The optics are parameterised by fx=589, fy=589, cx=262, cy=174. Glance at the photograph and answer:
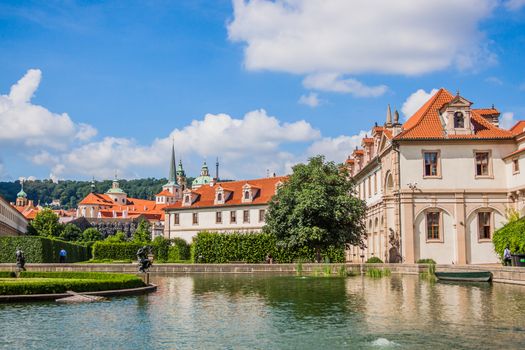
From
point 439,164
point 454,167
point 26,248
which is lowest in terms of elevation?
point 26,248

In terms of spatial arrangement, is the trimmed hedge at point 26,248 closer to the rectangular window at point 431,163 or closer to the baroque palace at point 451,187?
the baroque palace at point 451,187

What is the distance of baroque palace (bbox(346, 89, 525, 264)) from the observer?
1778 inches

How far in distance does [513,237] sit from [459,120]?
1358 centimetres

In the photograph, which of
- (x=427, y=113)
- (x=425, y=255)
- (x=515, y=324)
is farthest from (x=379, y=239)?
(x=515, y=324)

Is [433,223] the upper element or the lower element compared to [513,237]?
upper

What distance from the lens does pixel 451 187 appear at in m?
45.8

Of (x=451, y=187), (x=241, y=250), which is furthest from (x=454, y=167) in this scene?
(x=241, y=250)

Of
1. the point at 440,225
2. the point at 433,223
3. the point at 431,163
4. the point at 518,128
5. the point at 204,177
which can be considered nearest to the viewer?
the point at 440,225

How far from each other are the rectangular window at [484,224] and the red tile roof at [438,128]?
19.9ft

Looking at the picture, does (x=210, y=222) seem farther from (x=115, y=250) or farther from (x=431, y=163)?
(x=431, y=163)

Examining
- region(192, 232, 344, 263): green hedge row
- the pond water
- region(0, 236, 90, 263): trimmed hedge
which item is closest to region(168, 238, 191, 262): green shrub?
region(192, 232, 344, 263): green hedge row

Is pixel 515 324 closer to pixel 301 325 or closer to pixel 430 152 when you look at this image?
pixel 301 325

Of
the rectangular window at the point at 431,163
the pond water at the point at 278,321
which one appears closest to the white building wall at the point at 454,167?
the rectangular window at the point at 431,163

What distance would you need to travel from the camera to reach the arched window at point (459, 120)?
4628 cm
